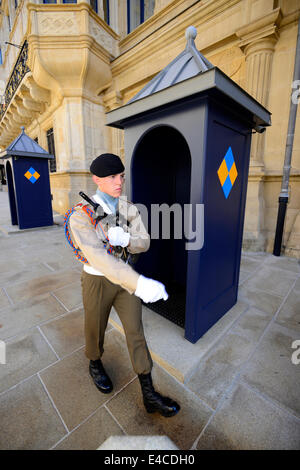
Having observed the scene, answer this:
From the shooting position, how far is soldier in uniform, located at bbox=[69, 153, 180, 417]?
1314 mm

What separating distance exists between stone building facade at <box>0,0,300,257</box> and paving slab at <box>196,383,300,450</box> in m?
4.04

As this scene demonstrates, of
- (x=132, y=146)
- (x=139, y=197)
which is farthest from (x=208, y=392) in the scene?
(x=132, y=146)

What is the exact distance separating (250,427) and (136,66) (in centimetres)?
968

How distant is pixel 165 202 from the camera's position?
3.11 metres

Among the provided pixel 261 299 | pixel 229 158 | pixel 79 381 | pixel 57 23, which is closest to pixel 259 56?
pixel 229 158

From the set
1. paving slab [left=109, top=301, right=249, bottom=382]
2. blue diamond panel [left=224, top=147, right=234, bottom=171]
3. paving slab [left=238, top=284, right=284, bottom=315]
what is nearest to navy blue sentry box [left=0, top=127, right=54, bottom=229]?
paving slab [left=109, top=301, right=249, bottom=382]

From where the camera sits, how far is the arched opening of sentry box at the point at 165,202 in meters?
2.66

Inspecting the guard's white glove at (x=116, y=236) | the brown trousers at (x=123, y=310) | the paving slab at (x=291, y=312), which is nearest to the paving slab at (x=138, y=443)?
the brown trousers at (x=123, y=310)

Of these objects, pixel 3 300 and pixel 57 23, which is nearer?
pixel 3 300

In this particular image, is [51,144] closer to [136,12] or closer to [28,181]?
[28,181]

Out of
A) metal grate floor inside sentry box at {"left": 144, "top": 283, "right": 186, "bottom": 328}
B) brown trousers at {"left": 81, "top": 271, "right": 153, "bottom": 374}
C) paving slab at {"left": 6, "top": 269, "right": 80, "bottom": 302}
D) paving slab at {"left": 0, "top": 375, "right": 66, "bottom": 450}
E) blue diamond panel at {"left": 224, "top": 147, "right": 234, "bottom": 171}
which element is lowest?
paving slab at {"left": 0, "top": 375, "right": 66, "bottom": 450}

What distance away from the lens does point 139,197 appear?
2.69 meters

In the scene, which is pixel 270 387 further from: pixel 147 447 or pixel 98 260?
pixel 98 260

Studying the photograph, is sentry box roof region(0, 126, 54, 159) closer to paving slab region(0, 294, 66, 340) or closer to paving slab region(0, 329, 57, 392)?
paving slab region(0, 294, 66, 340)
